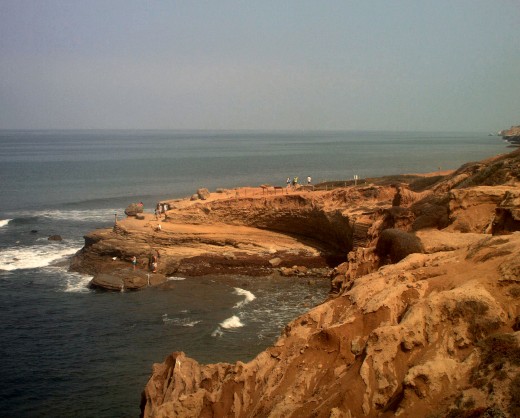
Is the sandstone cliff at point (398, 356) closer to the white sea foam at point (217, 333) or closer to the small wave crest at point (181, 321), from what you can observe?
the white sea foam at point (217, 333)

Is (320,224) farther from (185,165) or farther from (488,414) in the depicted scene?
(185,165)

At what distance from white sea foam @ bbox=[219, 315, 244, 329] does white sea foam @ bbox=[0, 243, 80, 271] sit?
57.1ft

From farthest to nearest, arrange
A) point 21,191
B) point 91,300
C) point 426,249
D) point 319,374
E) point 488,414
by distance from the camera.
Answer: point 21,191 < point 91,300 < point 426,249 < point 319,374 < point 488,414

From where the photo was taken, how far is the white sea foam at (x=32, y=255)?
3750 centimetres

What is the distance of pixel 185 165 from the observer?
372 feet

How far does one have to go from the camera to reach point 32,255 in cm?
4031

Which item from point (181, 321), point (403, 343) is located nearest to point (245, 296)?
point (181, 321)

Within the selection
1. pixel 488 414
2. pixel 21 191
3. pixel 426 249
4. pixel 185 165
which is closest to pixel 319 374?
pixel 488 414

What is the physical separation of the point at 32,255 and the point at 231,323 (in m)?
21.3

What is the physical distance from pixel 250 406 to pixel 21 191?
72052 millimetres

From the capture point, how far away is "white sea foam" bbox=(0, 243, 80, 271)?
37.5 m

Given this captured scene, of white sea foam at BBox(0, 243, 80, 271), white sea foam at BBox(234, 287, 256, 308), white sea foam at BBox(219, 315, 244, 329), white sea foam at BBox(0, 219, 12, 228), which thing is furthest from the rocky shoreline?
white sea foam at BBox(0, 219, 12, 228)

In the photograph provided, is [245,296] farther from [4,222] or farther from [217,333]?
[4,222]

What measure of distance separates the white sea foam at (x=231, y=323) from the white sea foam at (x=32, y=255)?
17.4 metres
